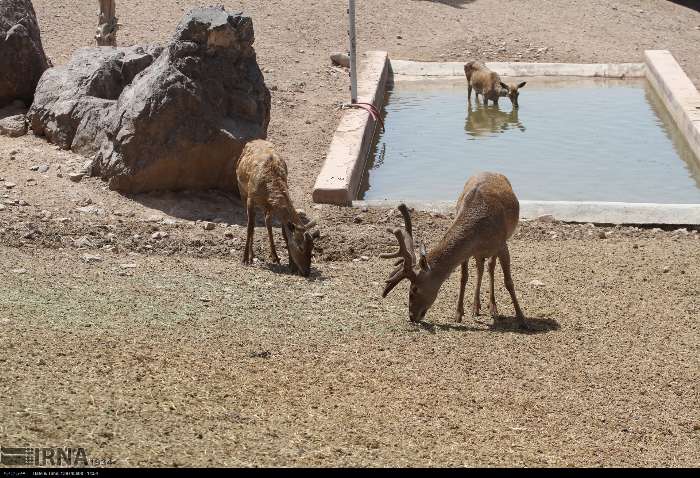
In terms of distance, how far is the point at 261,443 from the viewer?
548 centimetres

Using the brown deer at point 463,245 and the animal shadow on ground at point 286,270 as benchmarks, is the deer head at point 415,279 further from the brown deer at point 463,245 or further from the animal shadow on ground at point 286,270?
the animal shadow on ground at point 286,270

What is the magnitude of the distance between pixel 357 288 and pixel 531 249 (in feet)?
7.27

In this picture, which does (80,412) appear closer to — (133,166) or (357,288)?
(357,288)

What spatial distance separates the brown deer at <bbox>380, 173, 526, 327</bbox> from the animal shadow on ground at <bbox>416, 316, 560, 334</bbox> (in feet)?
0.25

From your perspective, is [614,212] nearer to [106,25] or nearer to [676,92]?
[676,92]

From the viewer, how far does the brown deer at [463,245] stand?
8016 mm

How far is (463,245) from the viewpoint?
319 inches

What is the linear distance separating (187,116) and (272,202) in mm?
2153

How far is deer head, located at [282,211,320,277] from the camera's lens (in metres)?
9.53

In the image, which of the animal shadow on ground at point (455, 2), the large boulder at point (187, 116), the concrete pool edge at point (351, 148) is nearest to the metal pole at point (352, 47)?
the concrete pool edge at point (351, 148)

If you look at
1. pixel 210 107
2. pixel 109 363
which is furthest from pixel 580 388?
pixel 210 107

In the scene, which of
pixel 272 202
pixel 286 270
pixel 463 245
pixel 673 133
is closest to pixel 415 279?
pixel 463 245

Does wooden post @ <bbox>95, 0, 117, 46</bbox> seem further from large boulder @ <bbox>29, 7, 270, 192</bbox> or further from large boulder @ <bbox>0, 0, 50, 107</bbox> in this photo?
large boulder @ <bbox>29, 7, 270, 192</bbox>

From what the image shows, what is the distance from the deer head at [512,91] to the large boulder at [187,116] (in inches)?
244
